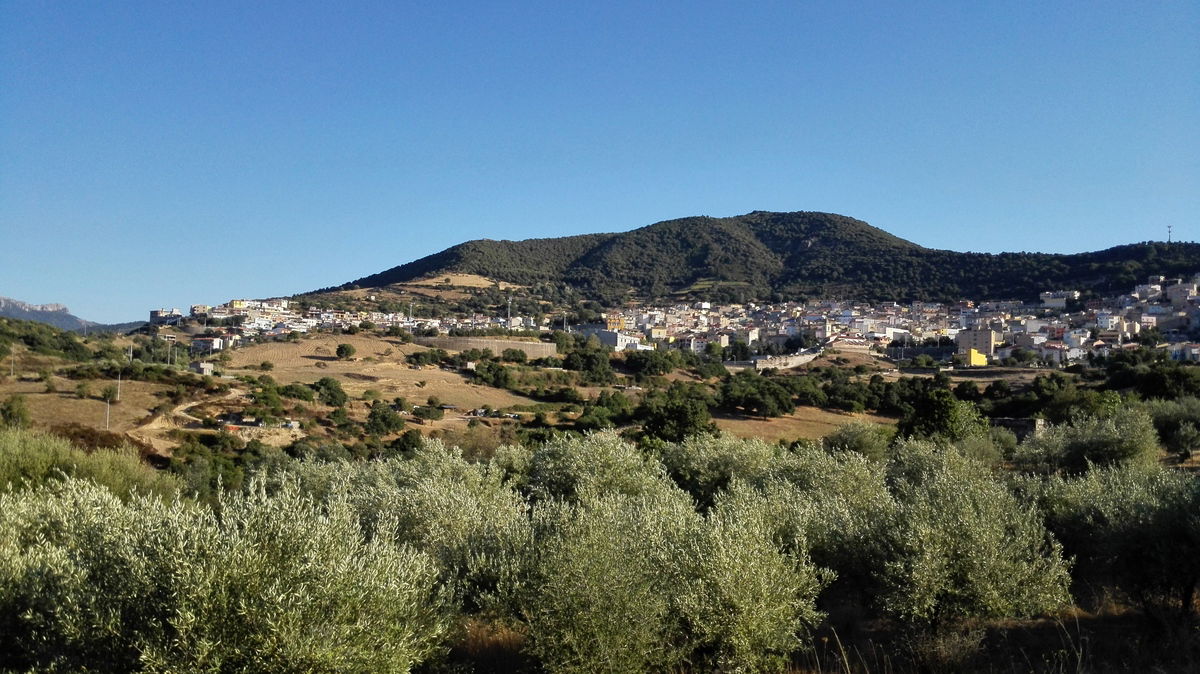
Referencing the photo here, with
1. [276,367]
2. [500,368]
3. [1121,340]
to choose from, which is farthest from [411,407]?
[1121,340]

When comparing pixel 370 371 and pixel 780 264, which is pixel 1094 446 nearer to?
pixel 370 371

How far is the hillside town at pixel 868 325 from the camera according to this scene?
216 ft

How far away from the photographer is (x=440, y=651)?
20.4 ft

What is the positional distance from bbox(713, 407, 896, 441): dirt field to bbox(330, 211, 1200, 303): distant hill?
244 feet

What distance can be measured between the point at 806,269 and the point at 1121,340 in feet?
210

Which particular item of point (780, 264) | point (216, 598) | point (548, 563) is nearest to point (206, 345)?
point (548, 563)

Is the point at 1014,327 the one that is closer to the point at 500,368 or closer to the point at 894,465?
the point at 500,368

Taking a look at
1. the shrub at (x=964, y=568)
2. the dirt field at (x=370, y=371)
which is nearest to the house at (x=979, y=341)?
the dirt field at (x=370, y=371)

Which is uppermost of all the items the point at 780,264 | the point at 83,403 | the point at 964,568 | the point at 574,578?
the point at 780,264

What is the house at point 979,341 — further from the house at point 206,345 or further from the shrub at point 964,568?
the shrub at point 964,568

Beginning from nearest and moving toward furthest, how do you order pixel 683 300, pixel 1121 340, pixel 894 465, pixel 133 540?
1. pixel 133 540
2. pixel 894 465
3. pixel 1121 340
4. pixel 683 300

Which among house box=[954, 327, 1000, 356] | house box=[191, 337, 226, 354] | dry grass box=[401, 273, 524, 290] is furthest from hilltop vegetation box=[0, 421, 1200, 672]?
dry grass box=[401, 273, 524, 290]

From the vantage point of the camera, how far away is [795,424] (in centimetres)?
3766

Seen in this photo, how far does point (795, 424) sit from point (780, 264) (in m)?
102
